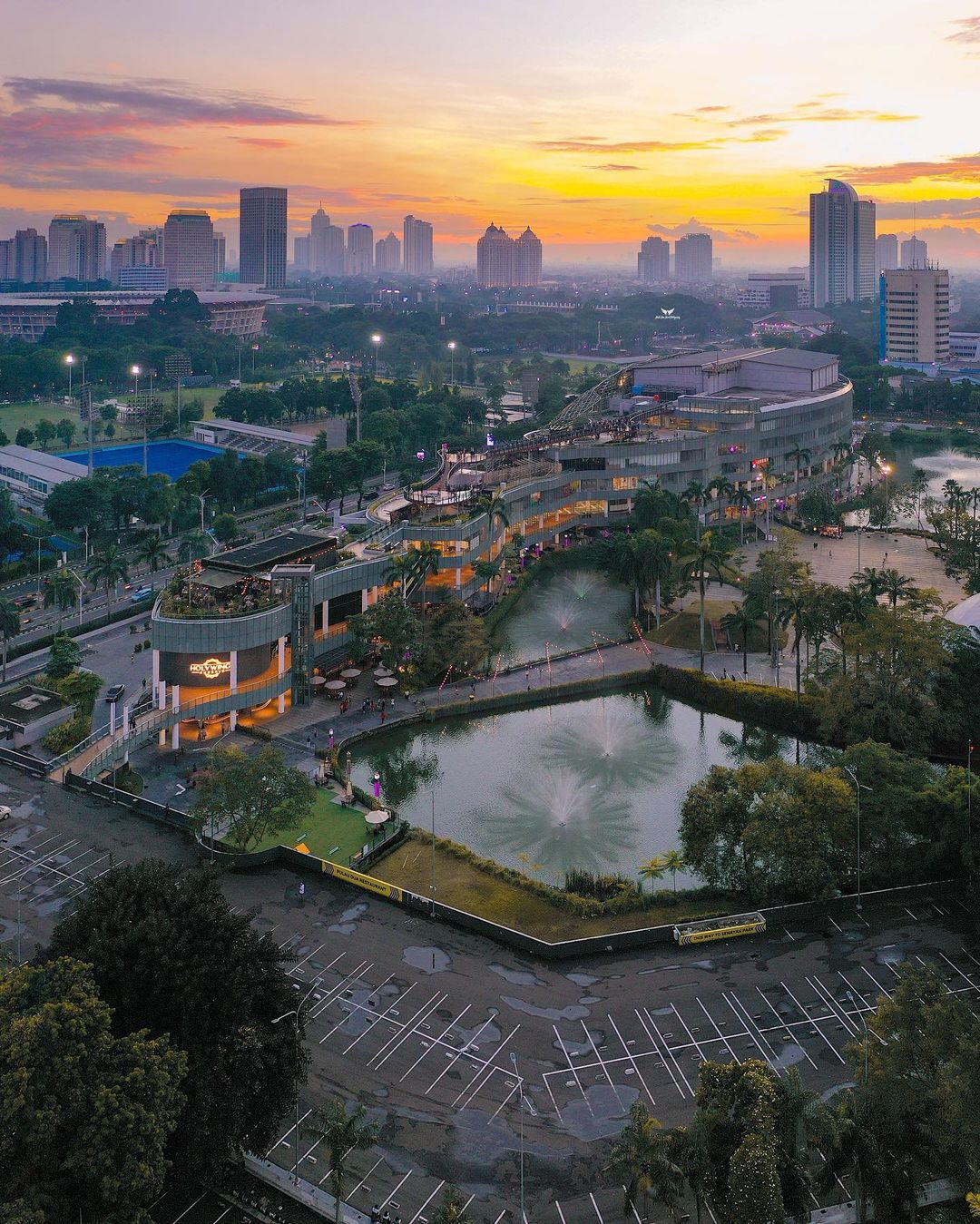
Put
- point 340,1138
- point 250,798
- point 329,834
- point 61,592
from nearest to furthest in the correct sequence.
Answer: point 340,1138 < point 250,798 < point 329,834 < point 61,592

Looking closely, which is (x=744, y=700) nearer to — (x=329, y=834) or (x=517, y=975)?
(x=329, y=834)

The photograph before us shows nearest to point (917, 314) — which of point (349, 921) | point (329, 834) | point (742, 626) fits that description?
point (742, 626)

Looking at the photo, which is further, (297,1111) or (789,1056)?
(789,1056)

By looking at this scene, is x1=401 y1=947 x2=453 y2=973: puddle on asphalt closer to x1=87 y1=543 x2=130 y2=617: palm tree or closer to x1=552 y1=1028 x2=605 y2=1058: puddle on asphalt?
x1=552 y1=1028 x2=605 y2=1058: puddle on asphalt

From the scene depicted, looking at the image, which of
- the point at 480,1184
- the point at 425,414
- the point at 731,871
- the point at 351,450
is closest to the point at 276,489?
the point at 351,450

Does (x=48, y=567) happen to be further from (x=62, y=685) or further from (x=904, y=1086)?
(x=904, y=1086)

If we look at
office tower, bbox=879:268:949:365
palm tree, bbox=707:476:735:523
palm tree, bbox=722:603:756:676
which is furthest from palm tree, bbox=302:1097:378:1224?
office tower, bbox=879:268:949:365
